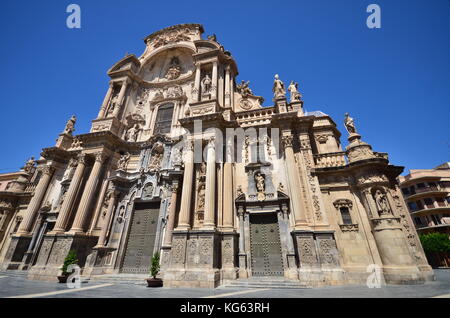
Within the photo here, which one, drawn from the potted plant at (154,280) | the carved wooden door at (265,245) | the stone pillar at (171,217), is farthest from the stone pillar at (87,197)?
the carved wooden door at (265,245)

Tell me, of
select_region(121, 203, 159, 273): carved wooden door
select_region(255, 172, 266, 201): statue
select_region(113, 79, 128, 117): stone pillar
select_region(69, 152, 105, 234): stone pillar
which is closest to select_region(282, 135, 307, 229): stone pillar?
select_region(255, 172, 266, 201): statue

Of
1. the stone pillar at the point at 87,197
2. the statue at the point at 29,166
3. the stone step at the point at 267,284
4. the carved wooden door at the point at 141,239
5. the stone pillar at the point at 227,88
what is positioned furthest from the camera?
the statue at the point at 29,166

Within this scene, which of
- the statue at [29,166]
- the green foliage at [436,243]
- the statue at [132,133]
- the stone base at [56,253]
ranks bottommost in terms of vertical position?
the stone base at [56,253]

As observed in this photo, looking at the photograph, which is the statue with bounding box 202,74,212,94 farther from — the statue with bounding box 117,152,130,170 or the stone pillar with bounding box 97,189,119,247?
the stone pillar with bounding box 97,189,119,247

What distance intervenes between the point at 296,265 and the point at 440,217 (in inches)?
1464

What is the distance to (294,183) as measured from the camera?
36.6 feet

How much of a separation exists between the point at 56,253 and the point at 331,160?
1704 cm

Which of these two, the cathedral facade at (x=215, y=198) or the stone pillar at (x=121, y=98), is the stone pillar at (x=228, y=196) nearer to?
the cathedral facade at (x=215, y=198)

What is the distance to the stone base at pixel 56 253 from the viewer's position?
35.8 ft

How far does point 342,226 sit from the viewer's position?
34.6ft

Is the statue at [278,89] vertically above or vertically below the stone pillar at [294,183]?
above

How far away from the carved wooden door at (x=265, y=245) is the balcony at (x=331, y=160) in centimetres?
427

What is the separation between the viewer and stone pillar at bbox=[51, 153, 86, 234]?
12675 mm
